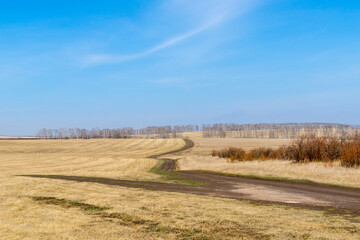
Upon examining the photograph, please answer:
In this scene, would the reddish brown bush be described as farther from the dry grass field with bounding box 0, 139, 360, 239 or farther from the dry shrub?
the dry grass field with bounding box 0, 139, 360, 239

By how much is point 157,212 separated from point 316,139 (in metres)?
25.5

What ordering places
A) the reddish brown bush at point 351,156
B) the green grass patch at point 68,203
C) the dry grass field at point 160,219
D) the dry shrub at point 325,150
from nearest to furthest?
the dry grass field at point 160,219, the green grass patch at point 68,203, the reddish brown bush at point 351,156, the dry shrub at point 325,150

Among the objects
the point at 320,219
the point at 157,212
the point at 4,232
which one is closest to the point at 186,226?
the point at 157,212

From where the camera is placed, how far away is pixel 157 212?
1088 centimetres

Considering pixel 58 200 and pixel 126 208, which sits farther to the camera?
pixel 58 200

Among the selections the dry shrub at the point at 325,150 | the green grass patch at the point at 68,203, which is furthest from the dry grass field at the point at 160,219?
the dry shrub at the point at 325,150

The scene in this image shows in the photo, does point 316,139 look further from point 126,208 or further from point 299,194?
point 126,208

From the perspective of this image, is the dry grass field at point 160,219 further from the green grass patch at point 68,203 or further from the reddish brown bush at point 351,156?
the reddish brown bush at point 351,156

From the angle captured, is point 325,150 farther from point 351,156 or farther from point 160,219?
point 160,219

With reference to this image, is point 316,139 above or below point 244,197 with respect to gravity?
above

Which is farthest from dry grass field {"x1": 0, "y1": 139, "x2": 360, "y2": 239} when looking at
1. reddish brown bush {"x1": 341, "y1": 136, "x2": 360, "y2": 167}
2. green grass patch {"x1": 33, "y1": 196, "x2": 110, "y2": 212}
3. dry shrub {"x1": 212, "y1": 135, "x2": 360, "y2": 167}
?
dry shrub {"x1": 212, "y1": 135, "x2": 360, "y2": 167}

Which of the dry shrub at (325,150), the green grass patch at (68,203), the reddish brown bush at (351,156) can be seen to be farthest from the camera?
the dry shrub at (325,150)

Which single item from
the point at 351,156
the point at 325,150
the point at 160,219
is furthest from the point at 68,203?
the point at 325,150

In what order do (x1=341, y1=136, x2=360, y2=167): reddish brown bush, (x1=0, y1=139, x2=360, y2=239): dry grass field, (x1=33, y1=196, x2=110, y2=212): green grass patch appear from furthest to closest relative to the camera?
1. (x1=341, y1=136, x2=360, y2=167): reddish brown bush
2. (x1=33, y1=196, x2=110, y2=212): green grass patch
3. (x1=0, y1=139, x2=360, y2=239): dry grass field
